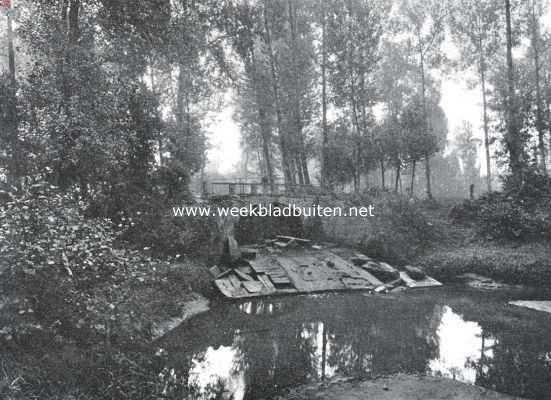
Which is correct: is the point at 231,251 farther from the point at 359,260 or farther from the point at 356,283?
the point at 359,260

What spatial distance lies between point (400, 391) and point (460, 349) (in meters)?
2.80

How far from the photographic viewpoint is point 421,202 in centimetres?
2459

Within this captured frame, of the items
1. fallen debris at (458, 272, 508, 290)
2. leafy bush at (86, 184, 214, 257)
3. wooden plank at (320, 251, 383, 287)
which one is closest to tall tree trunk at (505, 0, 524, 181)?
fallen debris at (458, 272, 508, 290)

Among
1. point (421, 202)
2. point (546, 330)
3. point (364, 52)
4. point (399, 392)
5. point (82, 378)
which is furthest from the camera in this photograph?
point (364, 52)

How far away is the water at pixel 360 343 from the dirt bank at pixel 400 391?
0.33 m

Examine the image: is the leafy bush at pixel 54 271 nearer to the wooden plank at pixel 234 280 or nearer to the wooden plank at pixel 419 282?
the wooden plank at pixel 234 280

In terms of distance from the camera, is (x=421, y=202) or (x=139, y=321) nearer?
(x=139, y=321)

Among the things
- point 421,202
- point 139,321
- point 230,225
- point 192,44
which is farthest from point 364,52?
point 139,321

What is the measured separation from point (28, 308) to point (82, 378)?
132 cm

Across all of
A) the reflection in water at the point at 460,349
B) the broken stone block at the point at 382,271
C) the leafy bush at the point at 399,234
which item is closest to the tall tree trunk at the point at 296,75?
the leafy bush at the point at 399,234

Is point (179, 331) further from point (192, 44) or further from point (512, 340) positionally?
point (192, 44)

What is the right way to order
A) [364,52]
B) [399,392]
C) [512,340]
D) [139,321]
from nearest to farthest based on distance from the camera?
[399,392] < [139,321] < [512,340] < [364,52]

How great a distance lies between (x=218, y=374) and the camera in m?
7.36

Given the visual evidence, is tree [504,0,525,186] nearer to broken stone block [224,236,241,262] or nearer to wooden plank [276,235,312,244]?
wooden plank [276,235,312,244]
